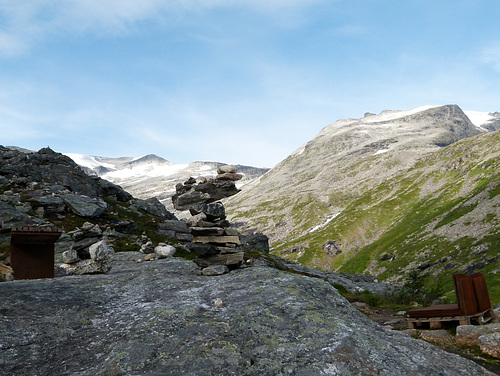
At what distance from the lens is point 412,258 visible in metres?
128

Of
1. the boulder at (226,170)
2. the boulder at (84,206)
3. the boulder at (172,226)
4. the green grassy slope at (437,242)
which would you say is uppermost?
the boulder at (84,206)

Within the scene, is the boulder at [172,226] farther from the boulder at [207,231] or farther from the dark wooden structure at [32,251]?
the dark wooden structure at [32,251]

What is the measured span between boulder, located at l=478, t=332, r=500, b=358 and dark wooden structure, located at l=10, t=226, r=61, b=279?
1976 cm

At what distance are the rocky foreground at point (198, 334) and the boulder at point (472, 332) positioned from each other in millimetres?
7650

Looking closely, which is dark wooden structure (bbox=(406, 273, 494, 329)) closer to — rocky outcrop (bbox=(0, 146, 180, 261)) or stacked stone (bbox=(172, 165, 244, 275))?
stacked stone (bbox=(172, 165, 244, 275))

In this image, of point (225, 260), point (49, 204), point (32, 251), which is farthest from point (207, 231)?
point (49, 204)

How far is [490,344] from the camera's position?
48.1 ft

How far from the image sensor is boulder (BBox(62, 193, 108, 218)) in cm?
3797

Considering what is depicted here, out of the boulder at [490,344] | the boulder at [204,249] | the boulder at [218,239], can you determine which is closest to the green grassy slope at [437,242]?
the boulder at [490,344]

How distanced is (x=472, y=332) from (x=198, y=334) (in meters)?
14.8

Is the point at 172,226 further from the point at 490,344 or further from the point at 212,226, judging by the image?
the point at 490,344

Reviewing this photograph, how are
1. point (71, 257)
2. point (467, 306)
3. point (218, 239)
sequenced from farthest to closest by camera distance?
1. point (467, 306)
2. point (218, 239)
3. point (71, 257)

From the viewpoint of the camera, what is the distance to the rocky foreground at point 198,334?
8211mm

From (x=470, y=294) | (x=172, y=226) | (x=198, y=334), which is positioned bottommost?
(x=470, y=294)
